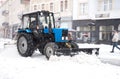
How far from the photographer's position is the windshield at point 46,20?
16.3 metres

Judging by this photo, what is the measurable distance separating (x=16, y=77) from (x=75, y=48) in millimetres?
5934

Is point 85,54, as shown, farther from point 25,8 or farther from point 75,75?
point 25,8

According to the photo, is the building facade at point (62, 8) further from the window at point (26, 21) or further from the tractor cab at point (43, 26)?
the tractor cab at point (43, 26)

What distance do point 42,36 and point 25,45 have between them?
4.16 ft

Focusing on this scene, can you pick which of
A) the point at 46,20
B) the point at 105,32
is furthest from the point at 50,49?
the point at 105,32

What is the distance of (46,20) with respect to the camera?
54.1ft

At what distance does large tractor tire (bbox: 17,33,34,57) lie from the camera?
1616 centimetres

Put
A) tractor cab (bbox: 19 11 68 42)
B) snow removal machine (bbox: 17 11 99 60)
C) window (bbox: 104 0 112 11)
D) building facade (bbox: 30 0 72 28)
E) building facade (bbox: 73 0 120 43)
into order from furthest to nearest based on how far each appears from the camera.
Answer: building facade (bbox: 30 0 72 28) → window (bbox: 104 0 112 11) → building facade (bbox: 73 0 120 43) → tractor cab (bbox: 19 11 68 42) → snow removal machine (bbox: 17 11 99 60)

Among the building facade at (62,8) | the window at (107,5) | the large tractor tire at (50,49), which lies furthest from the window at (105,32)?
the large tractor tire at (50,49)

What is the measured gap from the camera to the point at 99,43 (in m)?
35.2

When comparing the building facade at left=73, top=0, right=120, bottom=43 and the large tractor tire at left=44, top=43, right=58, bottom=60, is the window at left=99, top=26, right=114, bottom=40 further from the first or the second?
the large tractor tire at left=44, top=43, right=58, bottom=60

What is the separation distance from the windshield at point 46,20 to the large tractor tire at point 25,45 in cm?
105

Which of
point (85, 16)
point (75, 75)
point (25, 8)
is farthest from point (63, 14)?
point (75, 75)

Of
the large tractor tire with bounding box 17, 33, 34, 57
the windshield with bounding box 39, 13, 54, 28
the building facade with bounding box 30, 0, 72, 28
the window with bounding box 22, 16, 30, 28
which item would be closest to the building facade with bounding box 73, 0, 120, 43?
the building facade with bounding box 30, 0, 72, 28
